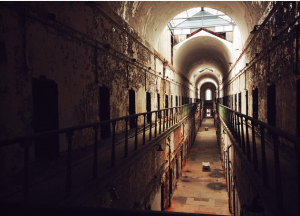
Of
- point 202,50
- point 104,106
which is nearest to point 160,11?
point 104,106

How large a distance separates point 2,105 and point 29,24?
1.47 metres

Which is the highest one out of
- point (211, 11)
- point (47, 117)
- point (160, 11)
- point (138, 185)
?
point (211, 11)

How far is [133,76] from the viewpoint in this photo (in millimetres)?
9336

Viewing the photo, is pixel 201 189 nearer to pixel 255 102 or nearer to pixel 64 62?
pixel 255 102

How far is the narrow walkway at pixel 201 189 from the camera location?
1132cm

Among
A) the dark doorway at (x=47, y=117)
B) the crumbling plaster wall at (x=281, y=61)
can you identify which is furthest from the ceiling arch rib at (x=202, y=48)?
the dark doorway at (x=47, y=117)

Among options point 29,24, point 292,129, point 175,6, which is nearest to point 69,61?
point 29,24

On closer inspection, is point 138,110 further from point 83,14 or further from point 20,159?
point 20,159

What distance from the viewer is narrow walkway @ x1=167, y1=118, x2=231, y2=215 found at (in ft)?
37.1

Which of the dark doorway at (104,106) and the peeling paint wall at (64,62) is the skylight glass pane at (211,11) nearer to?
the peeling paint wall at (64,62)

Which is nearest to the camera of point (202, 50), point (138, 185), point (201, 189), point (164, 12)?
point (138, 185)

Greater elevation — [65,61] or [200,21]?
[200,21]

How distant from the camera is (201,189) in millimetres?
13680

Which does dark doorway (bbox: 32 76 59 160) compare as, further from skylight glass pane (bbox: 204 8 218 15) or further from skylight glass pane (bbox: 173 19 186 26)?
skylight glass pane (bbox: 204 8 218 15)
